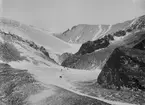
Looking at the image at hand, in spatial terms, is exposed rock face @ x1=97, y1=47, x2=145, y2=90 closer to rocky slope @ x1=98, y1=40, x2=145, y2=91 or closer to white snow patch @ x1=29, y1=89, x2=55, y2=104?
rocky slope @ x1=98, y1=40, x2=145, y2=91

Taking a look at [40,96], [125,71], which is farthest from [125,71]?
[40,96]

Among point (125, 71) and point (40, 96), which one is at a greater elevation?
point (125, 71)

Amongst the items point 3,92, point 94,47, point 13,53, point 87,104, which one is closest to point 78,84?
point 3,92

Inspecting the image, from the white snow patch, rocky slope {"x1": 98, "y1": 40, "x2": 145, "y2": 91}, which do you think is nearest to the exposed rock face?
rocky slope {"x1": 98, "y1": 40, "x2": 145, "y2": 91}

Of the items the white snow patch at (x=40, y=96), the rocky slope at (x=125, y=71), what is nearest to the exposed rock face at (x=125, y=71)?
A: the rocky slope at (x=125, y=71)

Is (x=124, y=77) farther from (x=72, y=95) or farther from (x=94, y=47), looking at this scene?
(x=94, y=47)

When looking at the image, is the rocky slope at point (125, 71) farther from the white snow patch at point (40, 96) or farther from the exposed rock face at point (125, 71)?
the white snow patch at point (40, 96)

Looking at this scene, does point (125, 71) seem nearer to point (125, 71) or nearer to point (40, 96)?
point (125, 71)

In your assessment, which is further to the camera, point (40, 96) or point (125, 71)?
point (125, 71)
